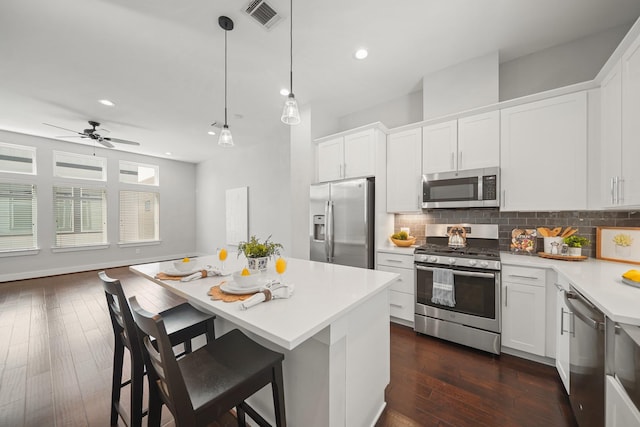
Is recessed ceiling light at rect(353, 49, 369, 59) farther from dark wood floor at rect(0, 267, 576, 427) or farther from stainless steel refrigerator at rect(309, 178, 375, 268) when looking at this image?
dark wood floor at rect(0, 267, 576, 427)

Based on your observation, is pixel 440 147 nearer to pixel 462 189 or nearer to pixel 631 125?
pixel 462 189

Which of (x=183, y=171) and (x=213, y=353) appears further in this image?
(x=183, y=171)

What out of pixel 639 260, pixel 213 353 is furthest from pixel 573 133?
pixel 213 353

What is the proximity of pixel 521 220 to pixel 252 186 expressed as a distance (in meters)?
4.98

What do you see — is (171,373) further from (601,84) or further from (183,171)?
(183,171)

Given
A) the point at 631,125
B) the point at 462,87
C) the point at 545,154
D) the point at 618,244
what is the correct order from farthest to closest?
the point at 462,87 → the point at 545,154 → the point at 618,244 → the point at 631,125

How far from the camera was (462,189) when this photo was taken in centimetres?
261

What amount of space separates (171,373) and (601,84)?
11.5ft

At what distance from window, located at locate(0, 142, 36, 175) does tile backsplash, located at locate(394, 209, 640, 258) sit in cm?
758

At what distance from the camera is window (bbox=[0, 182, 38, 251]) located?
15.7 feet

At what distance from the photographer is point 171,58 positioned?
264 centimetres

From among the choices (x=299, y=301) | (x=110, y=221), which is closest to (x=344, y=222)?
(x=299, y=301)

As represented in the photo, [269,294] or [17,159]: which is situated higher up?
[17,159]

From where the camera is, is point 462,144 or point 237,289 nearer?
point 237,289
